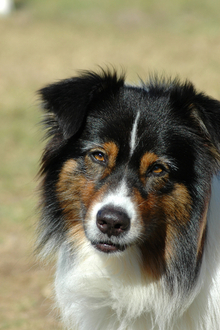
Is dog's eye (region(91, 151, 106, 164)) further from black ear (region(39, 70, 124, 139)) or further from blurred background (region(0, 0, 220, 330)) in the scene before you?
blurred background (region(0, 0, 220, 330))

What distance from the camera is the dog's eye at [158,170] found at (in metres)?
3.36

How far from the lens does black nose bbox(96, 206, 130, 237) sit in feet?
9.99

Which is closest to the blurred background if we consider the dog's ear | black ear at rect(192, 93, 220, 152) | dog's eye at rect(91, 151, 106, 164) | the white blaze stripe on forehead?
dog's eye at rect(91, 151, 106, 164)

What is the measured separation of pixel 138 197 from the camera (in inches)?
126

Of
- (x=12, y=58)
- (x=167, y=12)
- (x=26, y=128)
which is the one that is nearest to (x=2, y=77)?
(x=12, y=58)

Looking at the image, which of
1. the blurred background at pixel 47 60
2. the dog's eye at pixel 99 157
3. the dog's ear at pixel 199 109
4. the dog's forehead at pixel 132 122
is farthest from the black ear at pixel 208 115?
the blurred background at pixel 47 60

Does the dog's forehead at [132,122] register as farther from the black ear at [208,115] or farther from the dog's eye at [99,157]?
the black ear at [208,115]

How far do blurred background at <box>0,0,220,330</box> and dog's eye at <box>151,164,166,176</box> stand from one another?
229 cm

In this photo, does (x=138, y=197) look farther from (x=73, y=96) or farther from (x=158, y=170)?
(x=73, y=96)

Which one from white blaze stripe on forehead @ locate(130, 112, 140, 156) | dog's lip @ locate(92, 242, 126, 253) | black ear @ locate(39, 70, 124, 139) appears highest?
black ear @ locate(39, 70, 124, 139)

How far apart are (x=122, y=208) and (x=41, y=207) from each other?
96cm

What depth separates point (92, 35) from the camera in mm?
17781

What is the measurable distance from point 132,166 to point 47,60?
1349cm

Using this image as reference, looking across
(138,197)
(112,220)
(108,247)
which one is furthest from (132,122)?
(108,247)
